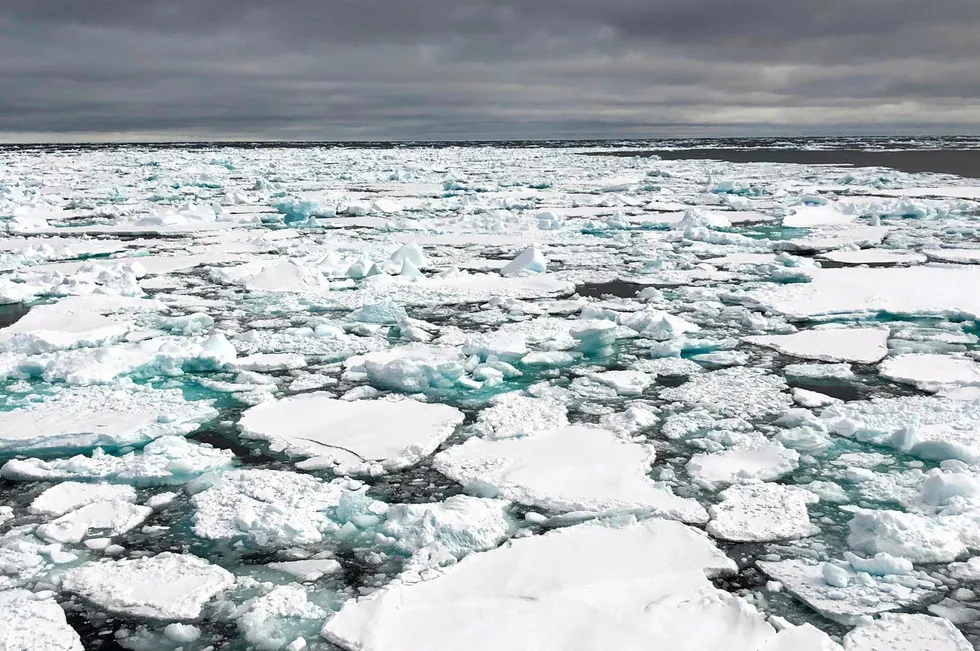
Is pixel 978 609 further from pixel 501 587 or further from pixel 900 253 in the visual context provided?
pixel 900 253

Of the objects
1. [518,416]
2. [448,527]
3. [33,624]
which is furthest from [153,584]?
[518,416]

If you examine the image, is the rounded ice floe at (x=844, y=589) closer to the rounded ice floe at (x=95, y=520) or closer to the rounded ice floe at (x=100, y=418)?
the rounded ice floe at (x=95, y=520)

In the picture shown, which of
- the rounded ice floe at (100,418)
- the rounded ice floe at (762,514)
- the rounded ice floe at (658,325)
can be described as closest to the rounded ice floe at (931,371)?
the rounded ice floe at (658,325)

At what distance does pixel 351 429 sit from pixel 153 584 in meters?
1.43

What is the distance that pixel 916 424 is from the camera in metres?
3.88

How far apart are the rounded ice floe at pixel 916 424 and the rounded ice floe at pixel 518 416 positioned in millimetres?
1251

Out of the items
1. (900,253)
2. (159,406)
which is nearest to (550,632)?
(159,406)

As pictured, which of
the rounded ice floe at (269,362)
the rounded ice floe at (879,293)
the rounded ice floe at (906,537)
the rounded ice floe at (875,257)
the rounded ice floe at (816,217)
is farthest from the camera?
the rounded ice floe at (816,217)

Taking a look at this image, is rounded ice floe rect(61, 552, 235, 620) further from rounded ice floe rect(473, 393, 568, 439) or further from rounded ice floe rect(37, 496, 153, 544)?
rounded ice floe rect(473, 393, 568, 439)

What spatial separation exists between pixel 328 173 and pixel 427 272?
63.1 ft

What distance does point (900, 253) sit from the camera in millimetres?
9062

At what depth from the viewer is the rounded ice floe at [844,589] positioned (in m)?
2.46

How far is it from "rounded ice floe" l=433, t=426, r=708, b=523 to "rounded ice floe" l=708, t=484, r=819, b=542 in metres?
0.09

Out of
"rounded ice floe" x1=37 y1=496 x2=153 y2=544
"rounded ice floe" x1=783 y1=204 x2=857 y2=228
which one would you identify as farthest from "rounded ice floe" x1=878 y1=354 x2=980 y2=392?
"rounded ice floe" x1=783 y1=204 x2=857 y2=228
